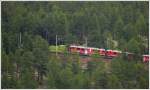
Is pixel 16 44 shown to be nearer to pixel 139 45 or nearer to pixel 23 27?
pixel 23 27

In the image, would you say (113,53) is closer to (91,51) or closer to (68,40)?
(91,51)

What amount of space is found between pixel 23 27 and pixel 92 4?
0.63m

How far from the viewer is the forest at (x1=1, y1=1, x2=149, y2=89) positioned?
→ 5.74m

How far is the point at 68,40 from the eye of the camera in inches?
228

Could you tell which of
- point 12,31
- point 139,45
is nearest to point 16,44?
point 12,31

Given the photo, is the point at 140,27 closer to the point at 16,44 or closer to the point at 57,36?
the point at 57,36

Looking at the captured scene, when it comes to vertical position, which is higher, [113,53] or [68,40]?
[68,40]

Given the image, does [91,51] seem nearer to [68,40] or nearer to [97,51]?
[97,51]

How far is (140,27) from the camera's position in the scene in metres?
5.71

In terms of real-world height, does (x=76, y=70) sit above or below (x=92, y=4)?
below

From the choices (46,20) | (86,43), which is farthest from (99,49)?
(46,20)

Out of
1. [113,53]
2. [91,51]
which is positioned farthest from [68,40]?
[113,53]

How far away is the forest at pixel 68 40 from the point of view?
5.74 m

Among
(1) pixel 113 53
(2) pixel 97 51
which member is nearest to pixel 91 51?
(2) pixel 97 51
